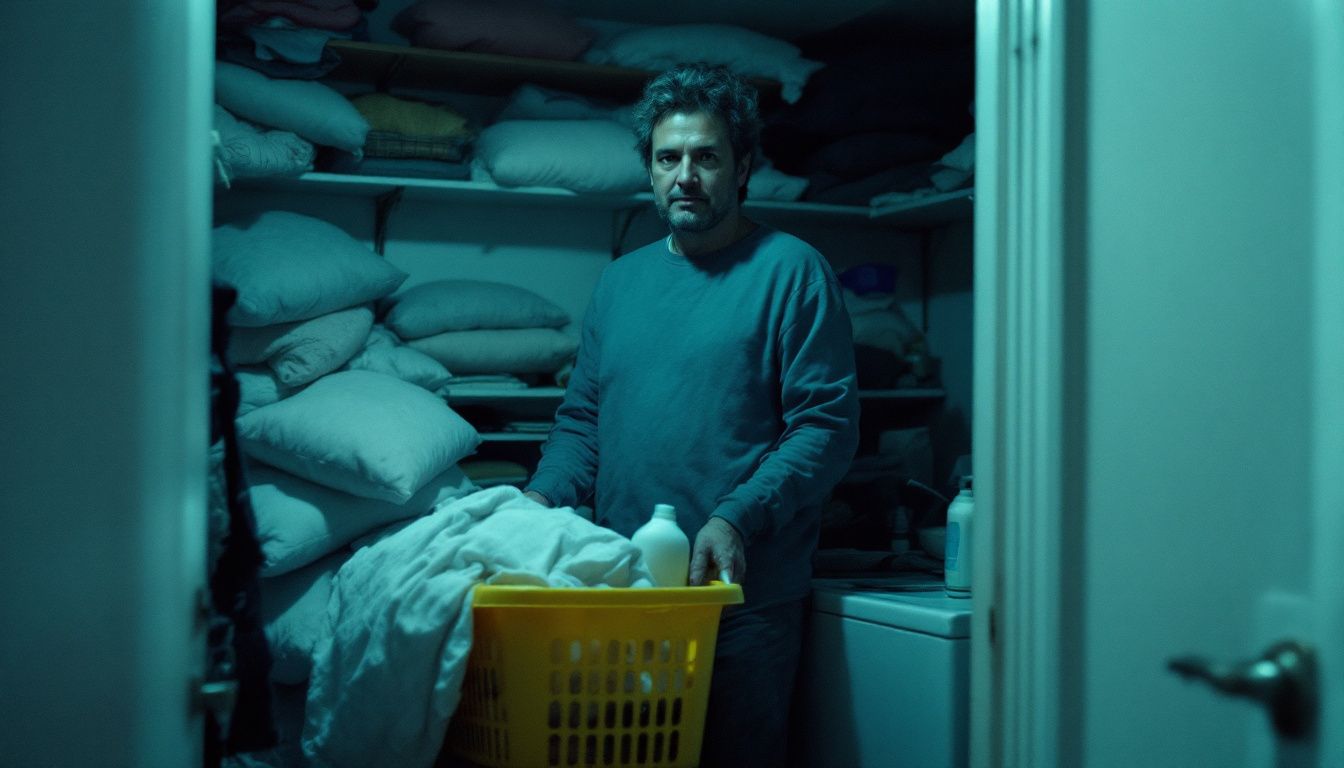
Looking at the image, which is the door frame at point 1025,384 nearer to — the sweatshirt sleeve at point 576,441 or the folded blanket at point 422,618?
the folded blanket at point 422,618

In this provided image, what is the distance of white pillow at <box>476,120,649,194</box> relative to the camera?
10.0 feet

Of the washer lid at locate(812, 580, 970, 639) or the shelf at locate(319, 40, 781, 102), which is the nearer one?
the washer lid at locate(812, 580, 970, 639)

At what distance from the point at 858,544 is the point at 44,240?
7.70ft

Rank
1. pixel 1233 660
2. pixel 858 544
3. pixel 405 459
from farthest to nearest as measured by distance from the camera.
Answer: pixel 858 544 < pixel 405 459 < pixel 1233 660

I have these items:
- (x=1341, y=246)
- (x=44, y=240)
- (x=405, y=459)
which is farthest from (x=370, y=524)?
(x=1341, y=246)

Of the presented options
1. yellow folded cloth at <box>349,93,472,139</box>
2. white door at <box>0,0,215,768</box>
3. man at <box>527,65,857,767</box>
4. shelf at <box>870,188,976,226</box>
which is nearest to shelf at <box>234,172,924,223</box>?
shelf at <box>870,188,976,226</box>

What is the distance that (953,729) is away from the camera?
6.70 feet

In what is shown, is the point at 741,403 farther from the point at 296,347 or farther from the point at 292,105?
the point at 292,105

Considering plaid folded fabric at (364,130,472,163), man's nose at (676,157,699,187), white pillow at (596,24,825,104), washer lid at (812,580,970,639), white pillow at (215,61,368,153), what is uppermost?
white pillow at (596,24,825,104)

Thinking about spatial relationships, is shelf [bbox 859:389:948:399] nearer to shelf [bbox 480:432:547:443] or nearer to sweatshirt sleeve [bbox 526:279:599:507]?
shelf [bbox 480:432:547:443]

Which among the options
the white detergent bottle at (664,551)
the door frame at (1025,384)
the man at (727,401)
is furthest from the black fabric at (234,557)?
the door frame at (1025,384)

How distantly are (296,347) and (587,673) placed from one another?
1346mm

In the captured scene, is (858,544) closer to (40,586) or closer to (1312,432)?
(1312,432)

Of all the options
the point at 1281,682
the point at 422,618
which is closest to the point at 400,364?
the point at 422,618
